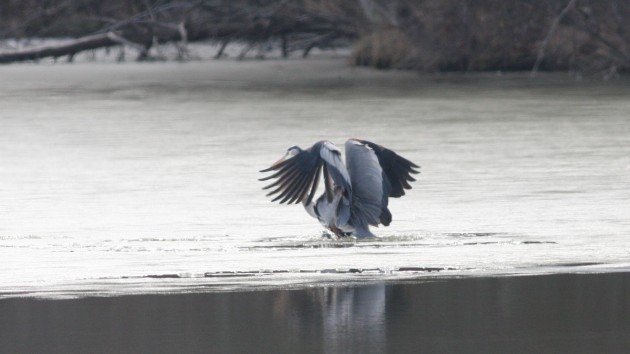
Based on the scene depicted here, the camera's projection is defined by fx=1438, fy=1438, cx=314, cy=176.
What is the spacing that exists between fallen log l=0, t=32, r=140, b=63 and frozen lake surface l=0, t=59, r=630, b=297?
5.29 meters

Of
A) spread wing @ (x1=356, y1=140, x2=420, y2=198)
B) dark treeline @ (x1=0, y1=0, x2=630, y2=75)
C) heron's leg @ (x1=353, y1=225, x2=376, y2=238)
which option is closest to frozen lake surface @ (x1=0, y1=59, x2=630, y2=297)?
heron's leg @ (x1=353, y1=225, x2=376, y2=238)

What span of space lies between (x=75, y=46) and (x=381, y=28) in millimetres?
4710

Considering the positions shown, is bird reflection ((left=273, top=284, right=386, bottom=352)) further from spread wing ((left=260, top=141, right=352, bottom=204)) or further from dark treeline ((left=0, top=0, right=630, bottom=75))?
dark treeline ((left=0, top=0, right=630, bottom=75))

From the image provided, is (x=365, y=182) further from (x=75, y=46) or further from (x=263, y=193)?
(x=75, y=46)

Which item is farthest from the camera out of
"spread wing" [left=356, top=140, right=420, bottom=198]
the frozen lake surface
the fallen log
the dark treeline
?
the fallen log

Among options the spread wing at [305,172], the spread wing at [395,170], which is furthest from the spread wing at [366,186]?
the spread wing at [395,170]

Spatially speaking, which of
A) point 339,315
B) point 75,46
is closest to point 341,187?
point 339,315

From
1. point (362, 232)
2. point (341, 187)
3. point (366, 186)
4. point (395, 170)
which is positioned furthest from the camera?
point (395, 170)

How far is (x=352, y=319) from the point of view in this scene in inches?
193

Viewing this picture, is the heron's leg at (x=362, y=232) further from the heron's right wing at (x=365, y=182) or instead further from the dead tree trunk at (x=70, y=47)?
the dead tree trunk at (x=70, y=47)

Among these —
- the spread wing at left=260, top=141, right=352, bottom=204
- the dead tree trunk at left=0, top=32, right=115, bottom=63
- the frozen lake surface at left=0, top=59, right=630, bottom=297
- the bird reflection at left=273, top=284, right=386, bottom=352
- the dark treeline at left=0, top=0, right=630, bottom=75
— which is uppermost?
the spread wing at left=260, top=141, right=352, bottom=204

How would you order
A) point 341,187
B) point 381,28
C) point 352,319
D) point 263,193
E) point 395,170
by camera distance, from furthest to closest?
point 381,28 < point 263,193 < point 395,170 < point 341,187 < point 352,319

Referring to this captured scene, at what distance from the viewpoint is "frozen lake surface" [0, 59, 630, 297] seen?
233 inches

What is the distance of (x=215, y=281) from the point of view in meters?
5.59
